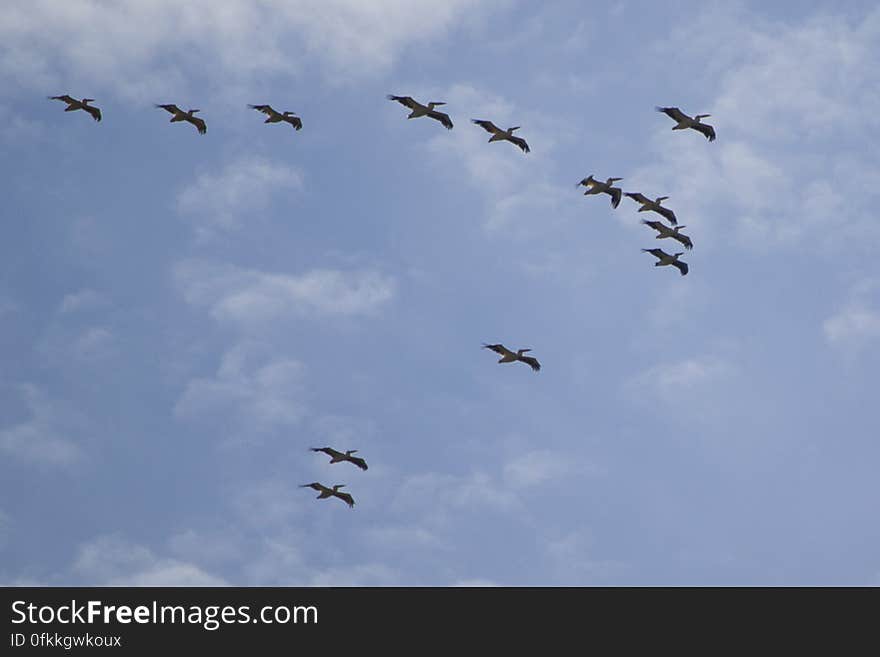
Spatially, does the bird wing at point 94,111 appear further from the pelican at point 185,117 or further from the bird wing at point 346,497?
the bird wing at point 346,497

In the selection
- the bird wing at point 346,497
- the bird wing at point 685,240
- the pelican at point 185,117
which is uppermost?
the pelican at point 185,117

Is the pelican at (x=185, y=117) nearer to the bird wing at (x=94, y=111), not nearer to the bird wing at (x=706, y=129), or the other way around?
the bird wing at (x=94, y=111)

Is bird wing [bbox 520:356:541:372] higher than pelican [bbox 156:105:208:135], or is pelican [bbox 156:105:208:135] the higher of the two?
pelican [bbox 156:105:208:135]

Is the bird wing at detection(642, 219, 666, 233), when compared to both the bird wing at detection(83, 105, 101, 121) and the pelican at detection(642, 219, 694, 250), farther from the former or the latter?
the bird wing at detection(83, 105, 101, 121)

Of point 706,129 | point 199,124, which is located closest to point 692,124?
point 706,129

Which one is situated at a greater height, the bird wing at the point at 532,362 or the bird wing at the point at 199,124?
the bird wing at the point at 199,124

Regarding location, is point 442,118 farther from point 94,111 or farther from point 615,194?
point 94,111

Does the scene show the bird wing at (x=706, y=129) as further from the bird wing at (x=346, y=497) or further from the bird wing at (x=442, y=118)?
the bird wing at (x=346, y=497)

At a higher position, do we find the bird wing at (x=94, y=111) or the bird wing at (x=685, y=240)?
the bird wing at (x=94, y=111)
